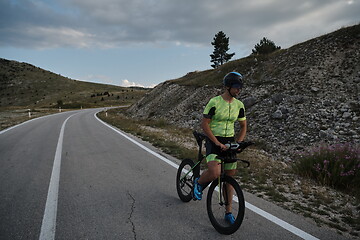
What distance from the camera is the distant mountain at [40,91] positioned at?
75875 millimetres

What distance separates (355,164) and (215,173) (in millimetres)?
4353

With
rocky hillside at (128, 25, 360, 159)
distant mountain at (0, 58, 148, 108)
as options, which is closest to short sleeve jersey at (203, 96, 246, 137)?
rocky hillside at (128, 25, 360, 159)

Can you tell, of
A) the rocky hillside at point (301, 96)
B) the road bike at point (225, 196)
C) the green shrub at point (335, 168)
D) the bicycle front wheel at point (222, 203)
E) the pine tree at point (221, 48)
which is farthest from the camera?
the pine tree at point (221, 48)

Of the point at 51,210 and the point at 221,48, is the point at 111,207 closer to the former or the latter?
the point at 51,210

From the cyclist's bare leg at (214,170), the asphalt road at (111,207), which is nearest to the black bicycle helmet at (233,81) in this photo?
the cyclist's bare leg at (214,170)

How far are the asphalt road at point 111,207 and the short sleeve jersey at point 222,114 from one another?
4.90ft

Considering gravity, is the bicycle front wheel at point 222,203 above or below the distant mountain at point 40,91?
below

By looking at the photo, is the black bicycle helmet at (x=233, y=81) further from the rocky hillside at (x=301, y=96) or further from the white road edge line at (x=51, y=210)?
the rocky hillside at (x=301, y=96)

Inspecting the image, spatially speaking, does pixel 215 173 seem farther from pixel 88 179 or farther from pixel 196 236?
pixel 88 179

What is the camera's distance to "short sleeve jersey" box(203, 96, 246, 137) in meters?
3.03

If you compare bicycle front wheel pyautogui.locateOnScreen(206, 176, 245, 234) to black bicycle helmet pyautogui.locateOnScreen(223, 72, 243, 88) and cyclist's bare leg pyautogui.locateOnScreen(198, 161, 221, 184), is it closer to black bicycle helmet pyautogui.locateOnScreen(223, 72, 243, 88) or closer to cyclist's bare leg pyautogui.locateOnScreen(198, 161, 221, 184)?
cyclist's bare leg pyautogui.locateOnScreen(198, 161, 221, 184)

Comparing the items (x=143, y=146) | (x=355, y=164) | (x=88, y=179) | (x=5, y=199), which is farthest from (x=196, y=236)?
(x=143, y=146)

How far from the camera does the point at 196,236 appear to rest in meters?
2.92

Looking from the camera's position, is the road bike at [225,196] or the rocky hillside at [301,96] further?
the rocky hillside at [301,96]
